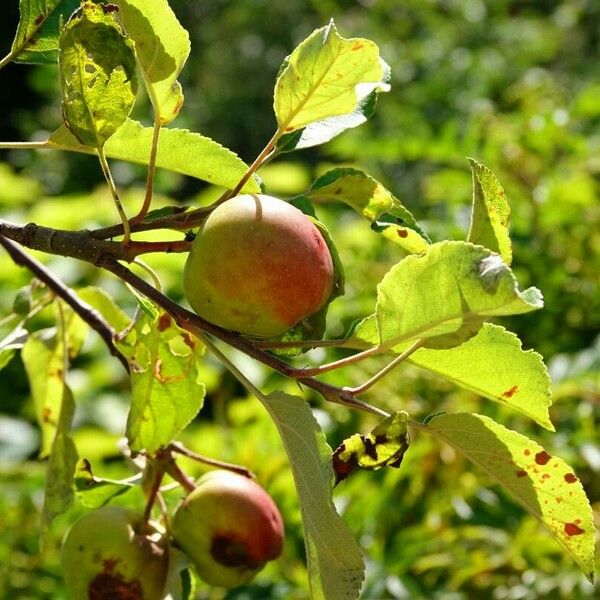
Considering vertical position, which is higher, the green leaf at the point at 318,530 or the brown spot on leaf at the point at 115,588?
the green leaf at the point at 318,530

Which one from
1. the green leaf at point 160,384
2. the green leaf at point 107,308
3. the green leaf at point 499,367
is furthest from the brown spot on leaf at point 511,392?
the green leaf at point 107,308

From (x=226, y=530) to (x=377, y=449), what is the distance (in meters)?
0.22

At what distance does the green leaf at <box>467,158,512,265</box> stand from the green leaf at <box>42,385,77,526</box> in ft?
1.35

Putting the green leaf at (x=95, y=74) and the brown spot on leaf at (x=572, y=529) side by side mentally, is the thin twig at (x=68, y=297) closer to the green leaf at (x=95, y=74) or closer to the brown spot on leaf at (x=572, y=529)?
the green leaf at (x=95, y=74)

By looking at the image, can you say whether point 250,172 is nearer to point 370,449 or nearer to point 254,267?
point 254,267

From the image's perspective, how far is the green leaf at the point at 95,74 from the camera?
61cm

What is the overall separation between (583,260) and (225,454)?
0.66m

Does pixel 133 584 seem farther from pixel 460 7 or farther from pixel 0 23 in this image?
pixel 0 23

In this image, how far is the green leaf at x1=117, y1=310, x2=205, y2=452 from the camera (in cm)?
74

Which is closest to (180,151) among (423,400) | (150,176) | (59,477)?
(150,176)

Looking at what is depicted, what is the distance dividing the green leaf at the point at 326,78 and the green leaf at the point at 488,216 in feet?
0.30

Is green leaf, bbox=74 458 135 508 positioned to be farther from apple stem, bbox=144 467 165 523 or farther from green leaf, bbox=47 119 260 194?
green leaf, bbox=47 119 260 194

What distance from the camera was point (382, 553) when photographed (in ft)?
4.54

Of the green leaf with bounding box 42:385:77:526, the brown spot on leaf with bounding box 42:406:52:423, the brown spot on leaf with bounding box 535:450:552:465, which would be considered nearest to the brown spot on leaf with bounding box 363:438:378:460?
the brown spot on leaf with bounding box 535:450:552:465
